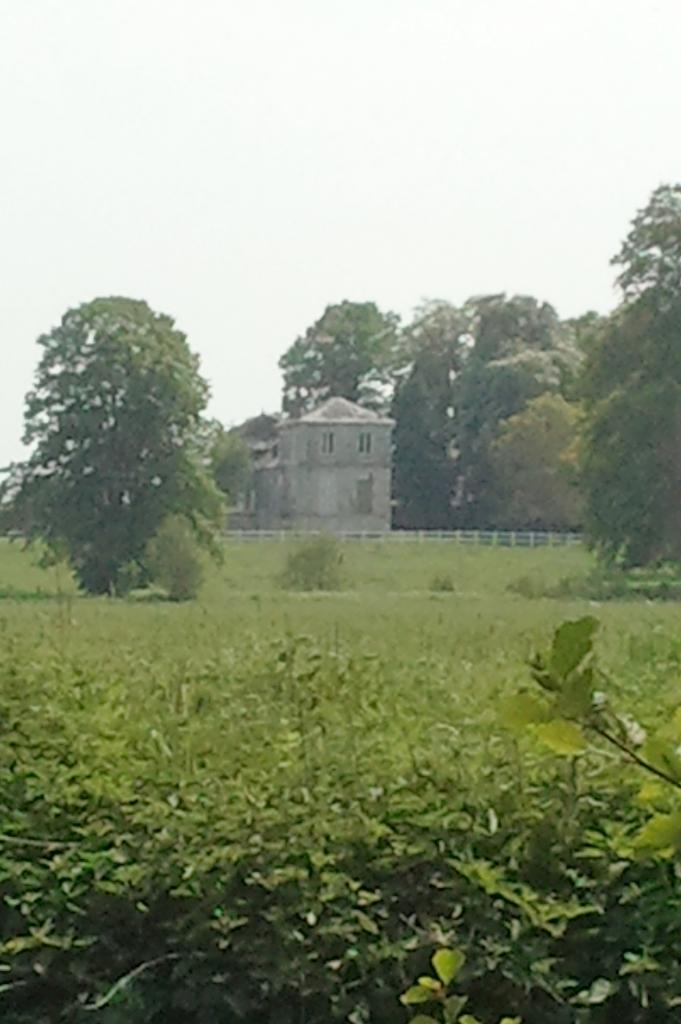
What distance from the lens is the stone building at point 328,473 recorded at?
257 feet

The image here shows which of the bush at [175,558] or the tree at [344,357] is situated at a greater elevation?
the tree at [344,357]

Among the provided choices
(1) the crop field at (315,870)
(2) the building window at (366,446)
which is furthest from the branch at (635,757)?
(2) the building window at (366,446)

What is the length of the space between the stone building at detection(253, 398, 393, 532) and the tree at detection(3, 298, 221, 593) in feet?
80.2

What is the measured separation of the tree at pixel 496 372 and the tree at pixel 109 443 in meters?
21.0

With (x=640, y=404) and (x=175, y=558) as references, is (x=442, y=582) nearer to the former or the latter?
(x=175, y=558)

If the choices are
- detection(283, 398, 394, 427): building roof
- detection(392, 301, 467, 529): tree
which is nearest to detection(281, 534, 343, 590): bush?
detection(392, 301, 467, 529): tree

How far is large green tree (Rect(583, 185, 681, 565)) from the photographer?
1811 inches

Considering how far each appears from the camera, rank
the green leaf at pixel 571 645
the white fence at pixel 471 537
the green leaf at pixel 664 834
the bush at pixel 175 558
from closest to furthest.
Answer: the green leaf at pixel 571 645
the green leaf at pixel 664 834
the bush at pixel 175 558
the white fence at pixel 471 537

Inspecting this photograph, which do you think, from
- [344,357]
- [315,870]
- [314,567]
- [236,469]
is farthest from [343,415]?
[315,870]

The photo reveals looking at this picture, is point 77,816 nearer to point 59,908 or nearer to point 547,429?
point 59,908

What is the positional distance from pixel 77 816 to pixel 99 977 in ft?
1.79

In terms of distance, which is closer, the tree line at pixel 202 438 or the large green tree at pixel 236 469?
the tree line at pixel 202 438

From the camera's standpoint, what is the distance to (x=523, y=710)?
66.1 inches

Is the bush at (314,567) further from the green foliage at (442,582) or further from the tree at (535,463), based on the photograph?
the tree at (535,463)
